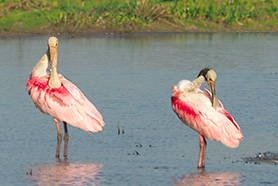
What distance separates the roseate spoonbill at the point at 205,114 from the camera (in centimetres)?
959

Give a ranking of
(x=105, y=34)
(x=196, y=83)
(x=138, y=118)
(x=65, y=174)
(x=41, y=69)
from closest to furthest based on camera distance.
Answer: (x=65, y=174) < (x=196, y=83) < (x=41, y=69) < (x=138, y=118) < (x=105, y=34)

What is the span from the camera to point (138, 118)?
1259 cm

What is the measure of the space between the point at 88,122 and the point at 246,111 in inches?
151

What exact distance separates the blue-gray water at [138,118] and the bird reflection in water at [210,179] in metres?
0.01

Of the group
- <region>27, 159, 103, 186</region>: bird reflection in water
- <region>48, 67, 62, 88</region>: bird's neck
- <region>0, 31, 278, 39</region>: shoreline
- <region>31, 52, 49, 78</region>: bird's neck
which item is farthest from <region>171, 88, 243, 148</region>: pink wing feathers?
<region>0, 31, 278, 39</region>: shoreline

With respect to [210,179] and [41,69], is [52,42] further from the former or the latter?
[210,179]

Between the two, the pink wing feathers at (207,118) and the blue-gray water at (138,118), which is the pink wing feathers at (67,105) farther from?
the pink wing feathers at (207,118)

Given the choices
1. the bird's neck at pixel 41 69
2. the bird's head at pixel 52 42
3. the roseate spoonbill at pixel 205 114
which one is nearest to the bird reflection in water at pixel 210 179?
the roseate spoonbill at pixel 205 114

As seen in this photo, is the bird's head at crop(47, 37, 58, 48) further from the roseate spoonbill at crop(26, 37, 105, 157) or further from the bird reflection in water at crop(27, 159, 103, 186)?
the bird reflection in water at crop(27, 159, 103, 186)

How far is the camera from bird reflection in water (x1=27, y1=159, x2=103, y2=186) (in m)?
9.09

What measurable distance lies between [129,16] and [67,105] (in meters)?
16.2

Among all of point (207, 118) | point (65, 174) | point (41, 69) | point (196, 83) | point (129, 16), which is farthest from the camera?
point (129, 16)

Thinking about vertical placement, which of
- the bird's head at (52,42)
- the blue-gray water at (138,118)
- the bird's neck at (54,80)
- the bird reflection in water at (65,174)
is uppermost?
the bird's head at (52,42)

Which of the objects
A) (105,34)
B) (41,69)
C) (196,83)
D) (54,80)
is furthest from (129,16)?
(196,83)
